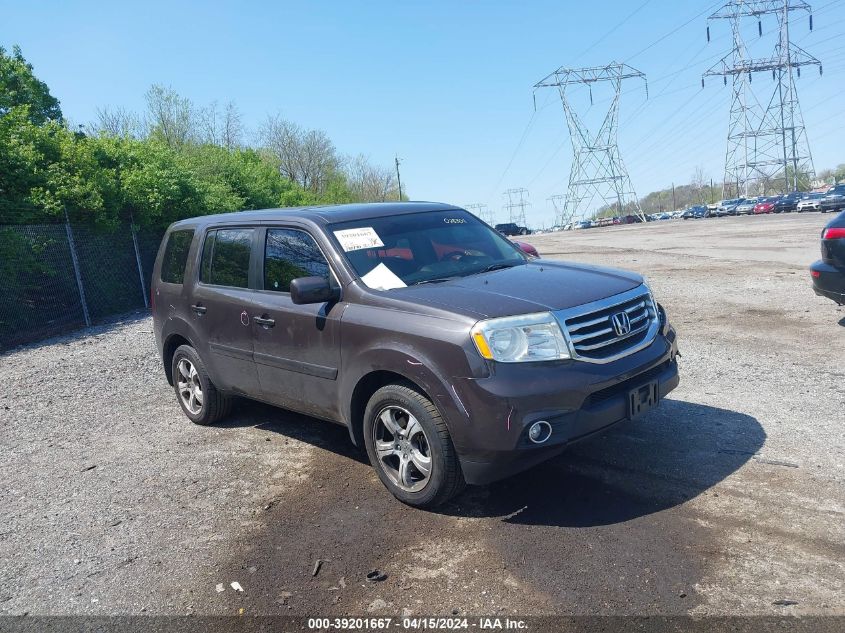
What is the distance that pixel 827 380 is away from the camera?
6246 millimetres

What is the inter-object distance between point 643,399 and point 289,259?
274 centimetres

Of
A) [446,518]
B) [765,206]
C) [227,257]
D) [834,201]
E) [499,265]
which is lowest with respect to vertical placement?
[446,518]

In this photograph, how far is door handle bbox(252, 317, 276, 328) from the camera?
516cm

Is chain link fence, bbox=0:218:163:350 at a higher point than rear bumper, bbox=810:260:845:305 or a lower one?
higher

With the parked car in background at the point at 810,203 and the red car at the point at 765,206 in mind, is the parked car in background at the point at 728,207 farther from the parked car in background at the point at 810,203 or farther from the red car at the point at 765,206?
the parked car in background at the point at 810,203

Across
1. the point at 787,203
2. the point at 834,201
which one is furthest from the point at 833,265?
the point at 787,203

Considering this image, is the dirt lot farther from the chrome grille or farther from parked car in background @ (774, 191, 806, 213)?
parked car in background @ (774, 191, 806, 213)

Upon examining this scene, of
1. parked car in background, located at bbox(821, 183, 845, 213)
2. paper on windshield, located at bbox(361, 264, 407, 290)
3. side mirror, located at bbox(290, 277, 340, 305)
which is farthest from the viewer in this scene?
parked car in background, located at bbox(821, 183, 845, 213)

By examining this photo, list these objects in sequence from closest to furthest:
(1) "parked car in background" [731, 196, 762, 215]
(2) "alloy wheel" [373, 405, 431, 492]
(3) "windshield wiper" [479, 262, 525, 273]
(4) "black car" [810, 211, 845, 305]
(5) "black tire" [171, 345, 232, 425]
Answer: (2) "alloy wheel" [373, 405, 431, 492] < (3) "windshield wiper" [479, 262, 525, 273] < (5) "black tire" [171, 345, 232, 425] < (4) "black car" [810, 211, 845, 305] < (1) "parked car in background" [731, 196, 762, 215]

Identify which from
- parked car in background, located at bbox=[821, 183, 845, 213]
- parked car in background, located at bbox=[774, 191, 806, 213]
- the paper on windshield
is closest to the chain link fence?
the paper on windshield

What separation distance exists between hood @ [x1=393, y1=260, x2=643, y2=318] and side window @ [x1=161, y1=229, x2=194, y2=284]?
2.85 meters

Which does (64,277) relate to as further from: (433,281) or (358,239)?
(433,281)

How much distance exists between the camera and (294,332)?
497cm

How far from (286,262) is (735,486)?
345 centimetres
